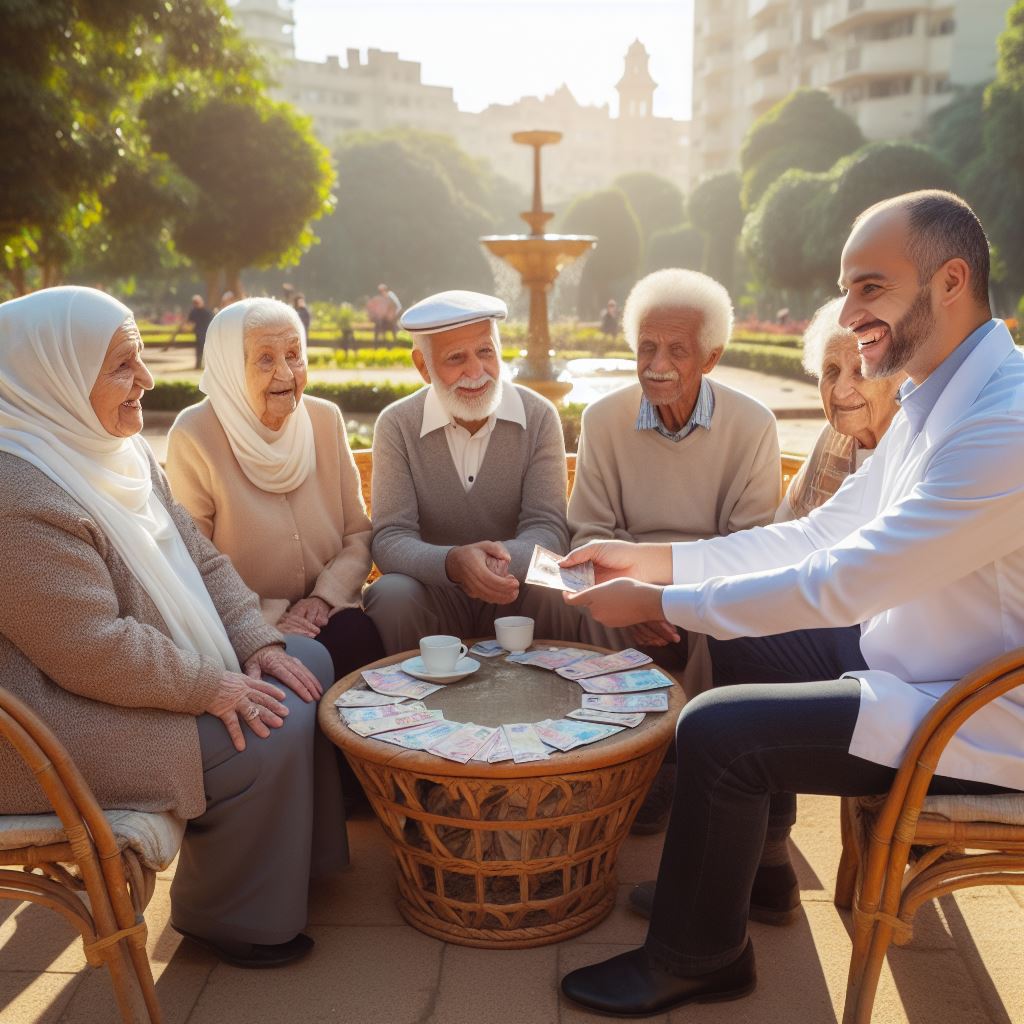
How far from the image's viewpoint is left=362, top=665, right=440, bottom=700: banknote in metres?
2.77

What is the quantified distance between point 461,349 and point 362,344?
2627cm

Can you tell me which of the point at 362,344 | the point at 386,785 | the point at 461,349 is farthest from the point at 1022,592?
the point at 362,344

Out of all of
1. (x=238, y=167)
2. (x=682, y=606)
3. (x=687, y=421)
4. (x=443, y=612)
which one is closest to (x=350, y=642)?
(x=443, y=612)

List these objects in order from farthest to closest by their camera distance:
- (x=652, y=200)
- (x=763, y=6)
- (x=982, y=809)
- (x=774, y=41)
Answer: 1. (x=652, y=200)
2. (x=763, y=6)
3. (x=774, y=41)
4. (x=982, y=809)

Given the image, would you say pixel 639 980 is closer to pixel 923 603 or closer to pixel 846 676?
pixel 846 676

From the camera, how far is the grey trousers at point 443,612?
135 inches

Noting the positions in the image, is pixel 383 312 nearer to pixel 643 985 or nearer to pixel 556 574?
pixel 556 574

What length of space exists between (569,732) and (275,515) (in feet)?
4.94

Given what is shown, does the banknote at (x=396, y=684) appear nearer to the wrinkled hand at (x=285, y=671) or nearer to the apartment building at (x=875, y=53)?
the wrinkled hand at (x=285, y=671)

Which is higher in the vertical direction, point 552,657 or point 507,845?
point 552,657

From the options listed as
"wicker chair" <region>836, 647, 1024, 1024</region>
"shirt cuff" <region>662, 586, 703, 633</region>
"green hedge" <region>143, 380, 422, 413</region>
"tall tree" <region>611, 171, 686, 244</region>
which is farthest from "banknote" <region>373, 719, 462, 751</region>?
"tall tree" <region>611, 171, 686, 244</region>

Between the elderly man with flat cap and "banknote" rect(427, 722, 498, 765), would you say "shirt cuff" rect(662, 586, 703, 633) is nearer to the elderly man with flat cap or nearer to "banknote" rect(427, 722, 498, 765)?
"banknote" rect(427, 722, 498, 765)

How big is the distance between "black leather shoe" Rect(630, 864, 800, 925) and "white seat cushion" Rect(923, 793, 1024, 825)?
31.4 inches

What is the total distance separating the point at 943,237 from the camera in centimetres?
222
